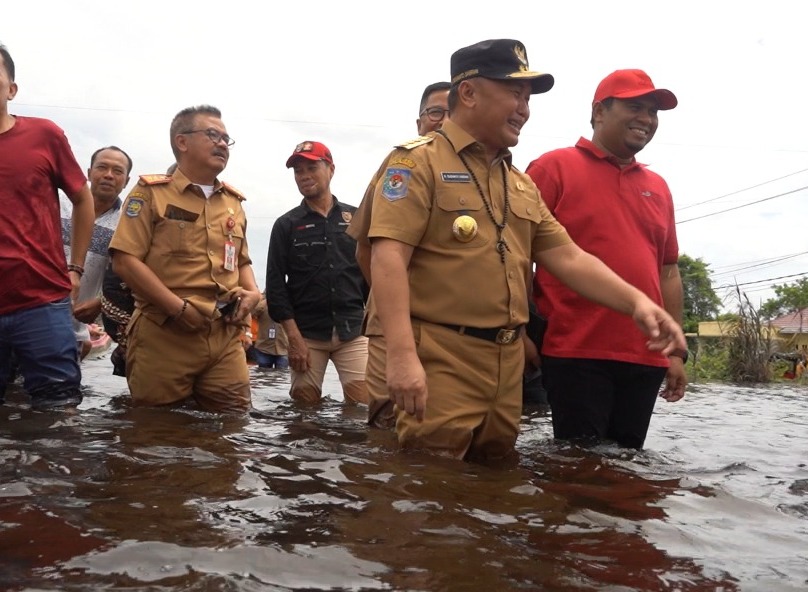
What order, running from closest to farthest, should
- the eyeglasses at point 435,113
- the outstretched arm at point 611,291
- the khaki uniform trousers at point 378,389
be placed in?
the outstretched arm at point 611,291 < the khaki uniform trousers at point 378,389 < the eyeglasses at point 435,113

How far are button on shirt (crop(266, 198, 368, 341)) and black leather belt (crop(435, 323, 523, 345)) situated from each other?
324 centimetres

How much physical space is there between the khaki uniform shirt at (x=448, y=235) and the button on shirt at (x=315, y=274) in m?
3.16

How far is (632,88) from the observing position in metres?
4.29

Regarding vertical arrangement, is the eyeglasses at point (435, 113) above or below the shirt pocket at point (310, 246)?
above

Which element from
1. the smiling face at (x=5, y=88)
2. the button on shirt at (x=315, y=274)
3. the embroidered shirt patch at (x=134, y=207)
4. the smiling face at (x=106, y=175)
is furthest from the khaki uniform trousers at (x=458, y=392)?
the smiling face at (x=106, y=175)

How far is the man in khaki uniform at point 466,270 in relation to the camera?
3400 mm

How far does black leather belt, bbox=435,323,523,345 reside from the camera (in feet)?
11.5

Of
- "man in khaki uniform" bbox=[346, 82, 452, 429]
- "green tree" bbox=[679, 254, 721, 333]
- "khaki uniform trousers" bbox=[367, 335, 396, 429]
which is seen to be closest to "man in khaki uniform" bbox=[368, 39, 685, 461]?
"man in khaki uniform" bbox=[346, 82, 452, 429]

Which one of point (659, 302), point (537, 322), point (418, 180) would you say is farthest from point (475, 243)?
point (659, 302)

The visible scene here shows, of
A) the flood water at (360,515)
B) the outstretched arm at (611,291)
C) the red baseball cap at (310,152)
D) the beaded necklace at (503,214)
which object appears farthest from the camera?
the red baseball cap at (310,152)

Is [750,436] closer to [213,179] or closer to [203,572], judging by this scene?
[213,179]

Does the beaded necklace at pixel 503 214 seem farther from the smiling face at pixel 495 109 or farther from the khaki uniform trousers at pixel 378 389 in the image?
the khaki uniform trousers at pixel 378 389

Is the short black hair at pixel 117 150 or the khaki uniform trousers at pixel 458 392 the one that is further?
the short black hair at pixel 117 150

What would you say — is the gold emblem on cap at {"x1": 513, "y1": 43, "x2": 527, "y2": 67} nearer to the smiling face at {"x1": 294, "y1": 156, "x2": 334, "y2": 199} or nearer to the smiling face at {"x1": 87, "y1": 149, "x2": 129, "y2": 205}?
the smiling face at {"x1": 294, "y1": 156, "x2": 334, "y2": 199}
